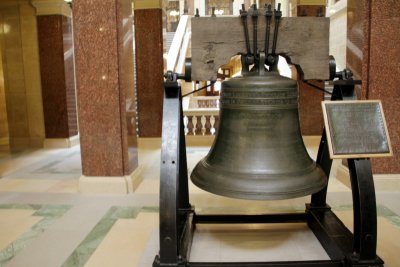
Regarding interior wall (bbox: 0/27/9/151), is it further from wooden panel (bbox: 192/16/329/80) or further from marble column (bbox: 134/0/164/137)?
wooden panel (bbox: 192/16/329/80)

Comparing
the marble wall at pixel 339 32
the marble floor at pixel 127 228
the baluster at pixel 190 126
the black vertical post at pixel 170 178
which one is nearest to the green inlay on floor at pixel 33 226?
the marble floor at pixel 127 228

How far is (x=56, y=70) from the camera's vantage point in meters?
8.46

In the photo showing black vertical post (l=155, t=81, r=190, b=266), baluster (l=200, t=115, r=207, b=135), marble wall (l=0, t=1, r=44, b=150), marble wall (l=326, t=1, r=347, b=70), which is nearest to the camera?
black vertical post (l=155, t=81, r=190, b=266)

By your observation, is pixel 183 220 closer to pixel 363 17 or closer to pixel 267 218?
pixel 267 218

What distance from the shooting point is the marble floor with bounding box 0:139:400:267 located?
332 cm

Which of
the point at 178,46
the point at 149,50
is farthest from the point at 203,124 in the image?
the point at 178,46

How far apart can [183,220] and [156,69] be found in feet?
17.3

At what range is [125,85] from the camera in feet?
16.7

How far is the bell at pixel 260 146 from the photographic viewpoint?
96.0 inches

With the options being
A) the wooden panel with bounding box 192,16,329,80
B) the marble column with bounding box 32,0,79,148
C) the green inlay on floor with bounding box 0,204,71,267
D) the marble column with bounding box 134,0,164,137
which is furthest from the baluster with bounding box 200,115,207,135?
the wooden panel with bounding box 192,16,329,80

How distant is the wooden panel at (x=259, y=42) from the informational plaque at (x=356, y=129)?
0.86ft

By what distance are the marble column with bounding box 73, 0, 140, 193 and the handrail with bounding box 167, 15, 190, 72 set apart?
6930 mm

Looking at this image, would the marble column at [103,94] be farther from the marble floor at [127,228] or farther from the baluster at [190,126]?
the baluster at [190,126]

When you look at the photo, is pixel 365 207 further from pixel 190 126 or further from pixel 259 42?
pixel 190 126
